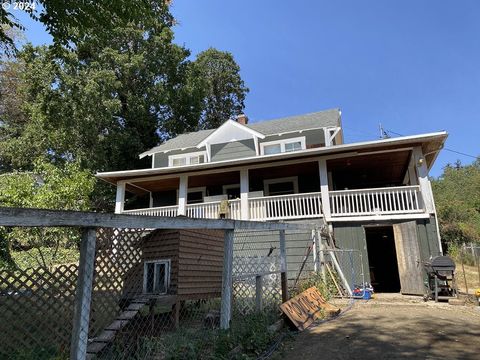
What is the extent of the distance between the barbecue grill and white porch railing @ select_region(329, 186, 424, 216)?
8.84ft

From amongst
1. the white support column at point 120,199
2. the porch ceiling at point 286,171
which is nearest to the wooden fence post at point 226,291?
the porch ceiling at point 286,171

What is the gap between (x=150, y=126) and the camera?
28.1m

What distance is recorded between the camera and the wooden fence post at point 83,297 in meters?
2.87

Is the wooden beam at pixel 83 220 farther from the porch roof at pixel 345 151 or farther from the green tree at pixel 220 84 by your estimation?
the green tree at pixel 220 84

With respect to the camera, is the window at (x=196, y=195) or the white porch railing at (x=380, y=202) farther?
the window at (x=196, y=195)

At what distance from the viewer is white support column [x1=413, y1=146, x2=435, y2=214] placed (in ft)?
39.4

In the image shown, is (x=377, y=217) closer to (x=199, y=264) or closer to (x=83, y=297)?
(x=199, y=264)

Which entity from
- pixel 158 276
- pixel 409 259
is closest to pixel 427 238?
pixel 409 259

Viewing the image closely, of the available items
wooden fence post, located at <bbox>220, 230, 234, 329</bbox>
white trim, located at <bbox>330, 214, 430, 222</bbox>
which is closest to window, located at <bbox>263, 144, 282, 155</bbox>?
white trim, located at <bbox>330, 214, 430, 222</bbox>

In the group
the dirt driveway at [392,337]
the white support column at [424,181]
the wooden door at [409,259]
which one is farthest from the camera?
the white support column at [424,181]

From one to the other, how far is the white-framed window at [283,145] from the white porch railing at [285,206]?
12.0 feet

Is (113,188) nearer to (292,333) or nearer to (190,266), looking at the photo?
(190,266)

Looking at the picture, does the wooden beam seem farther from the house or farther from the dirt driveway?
the house

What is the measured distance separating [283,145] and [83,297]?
1589 centimetres
